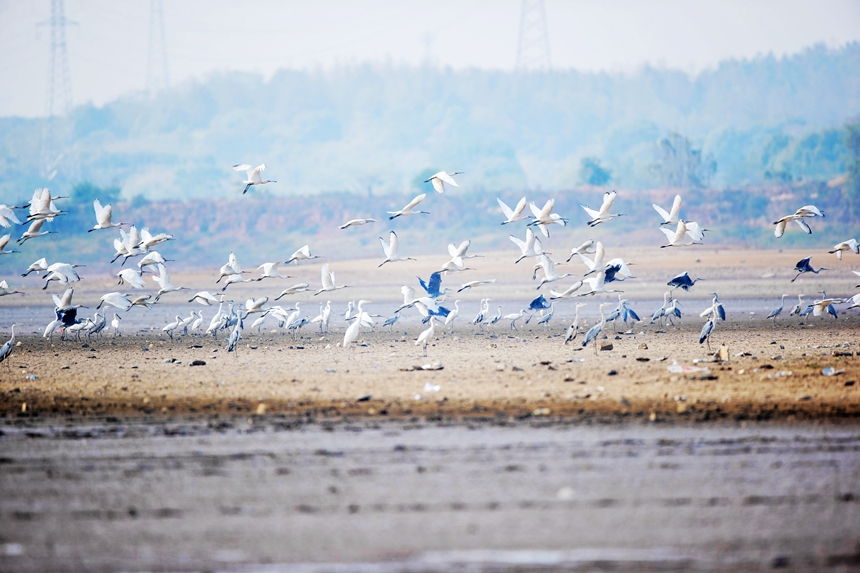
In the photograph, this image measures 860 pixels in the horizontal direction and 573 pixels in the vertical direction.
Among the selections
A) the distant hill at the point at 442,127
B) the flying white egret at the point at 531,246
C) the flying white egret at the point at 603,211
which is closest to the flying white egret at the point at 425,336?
the flying white egret at the point at 531,246

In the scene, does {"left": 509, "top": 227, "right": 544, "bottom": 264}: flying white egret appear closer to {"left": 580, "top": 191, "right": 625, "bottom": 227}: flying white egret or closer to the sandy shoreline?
{"left": 580, "top": 191, "right": 625, "bottom": 227}: flying white egret

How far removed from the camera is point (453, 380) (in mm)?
14117

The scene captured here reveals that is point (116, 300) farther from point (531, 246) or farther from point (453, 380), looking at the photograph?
point (531, 246)

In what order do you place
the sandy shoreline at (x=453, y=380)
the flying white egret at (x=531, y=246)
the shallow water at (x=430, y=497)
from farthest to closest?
the flying white egret at (x=531, y=246) < the sandy shoreline at (x=453, y=380) < the shallow water at (x=430, y=497)

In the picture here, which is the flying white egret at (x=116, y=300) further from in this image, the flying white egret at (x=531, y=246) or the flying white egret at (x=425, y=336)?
the flying white egret at (x=531, y=246)

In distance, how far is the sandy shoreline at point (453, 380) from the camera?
11.9 meters

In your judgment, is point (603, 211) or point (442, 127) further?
point (442, 127)

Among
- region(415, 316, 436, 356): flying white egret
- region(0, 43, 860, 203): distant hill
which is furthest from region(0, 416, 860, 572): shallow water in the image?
region(0, 43, 860, 203): distant hill

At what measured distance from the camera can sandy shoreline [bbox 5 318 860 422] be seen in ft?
39.0

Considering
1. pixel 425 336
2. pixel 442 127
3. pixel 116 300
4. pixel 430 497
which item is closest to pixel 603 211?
pixel 425 336

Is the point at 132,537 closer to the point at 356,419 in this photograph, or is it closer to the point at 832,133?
the point at 356,419

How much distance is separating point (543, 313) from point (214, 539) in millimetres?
16620

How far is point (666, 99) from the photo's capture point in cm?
13862

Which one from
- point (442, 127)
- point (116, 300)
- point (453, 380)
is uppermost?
point (442, 127)
